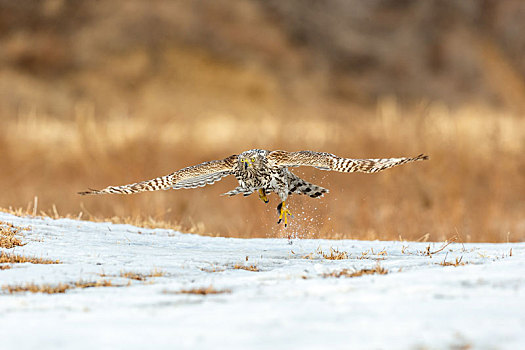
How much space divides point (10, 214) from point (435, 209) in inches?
447

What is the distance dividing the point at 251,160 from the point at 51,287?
416cm

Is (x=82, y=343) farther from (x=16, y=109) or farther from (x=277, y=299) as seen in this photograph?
(x=16, y=109)

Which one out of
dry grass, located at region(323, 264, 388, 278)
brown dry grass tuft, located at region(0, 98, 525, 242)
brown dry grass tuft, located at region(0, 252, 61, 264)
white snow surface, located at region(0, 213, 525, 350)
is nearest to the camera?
white snow surface, located at region(0, 213, 525, 350)

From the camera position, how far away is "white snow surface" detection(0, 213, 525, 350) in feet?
12.6

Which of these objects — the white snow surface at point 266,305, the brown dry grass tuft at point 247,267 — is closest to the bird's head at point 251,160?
the white snow surface at point 266,305

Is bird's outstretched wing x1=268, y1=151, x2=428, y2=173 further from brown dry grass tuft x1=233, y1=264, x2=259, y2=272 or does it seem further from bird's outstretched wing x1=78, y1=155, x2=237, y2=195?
brown dry grass tuft x1=233, y1=264, x2=259, y2=272

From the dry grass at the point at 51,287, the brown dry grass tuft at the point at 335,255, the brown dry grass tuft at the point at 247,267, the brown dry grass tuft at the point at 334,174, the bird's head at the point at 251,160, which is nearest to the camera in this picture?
the dry grass at the point at 51,287

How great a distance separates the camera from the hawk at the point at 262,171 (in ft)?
28.9

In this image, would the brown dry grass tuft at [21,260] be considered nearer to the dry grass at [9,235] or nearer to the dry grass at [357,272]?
the dry grass at [9,235]

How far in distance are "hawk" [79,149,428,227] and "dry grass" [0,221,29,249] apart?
3.21ft

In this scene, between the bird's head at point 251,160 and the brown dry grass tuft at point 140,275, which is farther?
the bird's head at point 251,160

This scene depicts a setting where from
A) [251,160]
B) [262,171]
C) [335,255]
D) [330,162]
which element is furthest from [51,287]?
[330,162]

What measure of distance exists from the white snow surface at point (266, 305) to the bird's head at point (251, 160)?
185 centimetres

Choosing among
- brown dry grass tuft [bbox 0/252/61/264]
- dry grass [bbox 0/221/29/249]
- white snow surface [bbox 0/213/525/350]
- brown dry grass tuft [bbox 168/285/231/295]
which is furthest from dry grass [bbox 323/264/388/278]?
dry grass [bbox 0/221/29/249]
